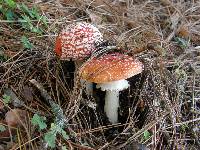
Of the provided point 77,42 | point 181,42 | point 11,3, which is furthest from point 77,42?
point 181,42

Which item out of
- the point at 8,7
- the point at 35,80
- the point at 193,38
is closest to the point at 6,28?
the point at 8,7

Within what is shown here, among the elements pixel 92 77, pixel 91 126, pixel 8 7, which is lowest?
pixel 91 126

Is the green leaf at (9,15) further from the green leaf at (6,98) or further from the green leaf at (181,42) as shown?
the green leaf at (181,42)

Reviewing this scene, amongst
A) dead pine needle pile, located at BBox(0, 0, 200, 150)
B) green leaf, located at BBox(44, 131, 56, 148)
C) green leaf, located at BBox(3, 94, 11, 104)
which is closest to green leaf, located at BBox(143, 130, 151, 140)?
dead pine needle pile, located at BBox(0, 0, 200, 150)

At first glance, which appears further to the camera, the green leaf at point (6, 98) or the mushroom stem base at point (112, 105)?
the mushroom stem base at point (112, 105)

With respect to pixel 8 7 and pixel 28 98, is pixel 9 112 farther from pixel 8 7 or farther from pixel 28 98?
pixel 8 7

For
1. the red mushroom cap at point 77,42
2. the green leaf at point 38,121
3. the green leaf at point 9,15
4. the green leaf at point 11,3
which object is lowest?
the green leaf at point 38,121

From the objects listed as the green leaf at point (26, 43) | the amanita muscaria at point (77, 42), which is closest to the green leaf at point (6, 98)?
the amanita muscaria at point (77, 42)

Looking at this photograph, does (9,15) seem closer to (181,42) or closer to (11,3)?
(11,3)
